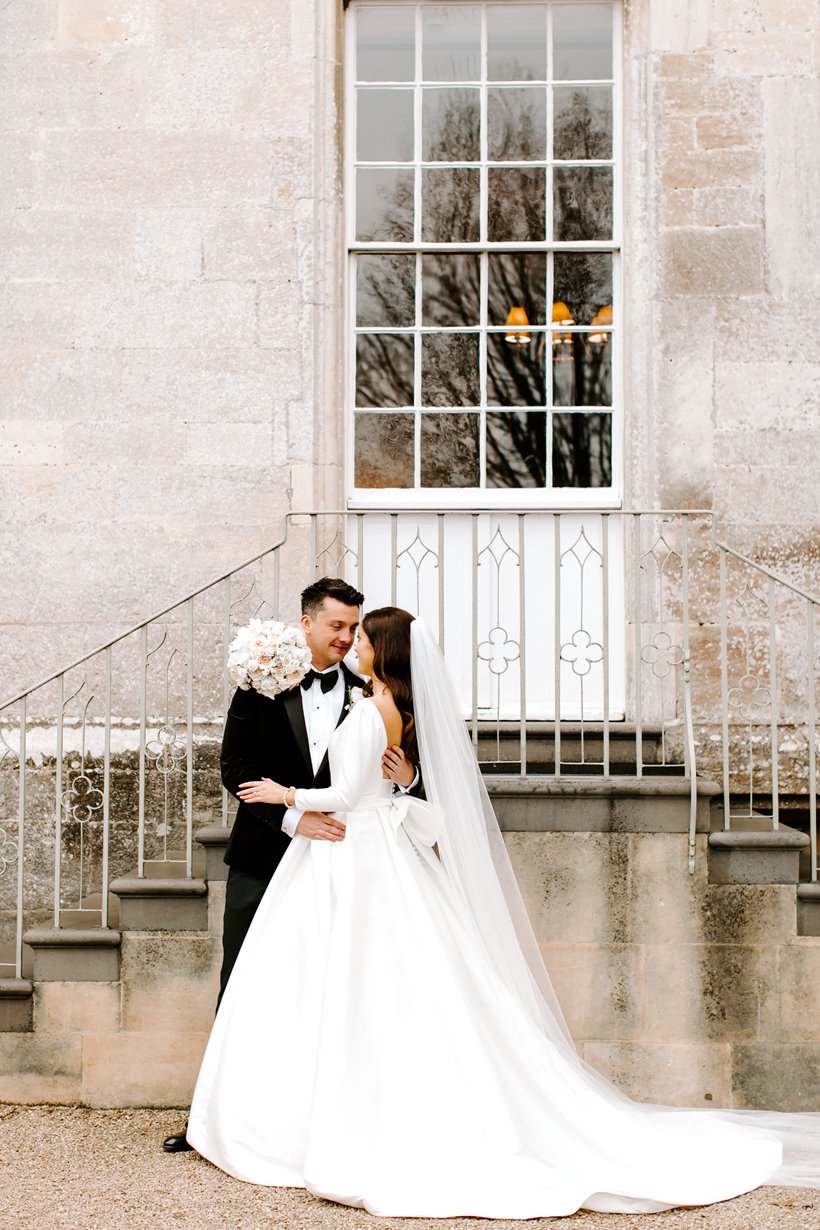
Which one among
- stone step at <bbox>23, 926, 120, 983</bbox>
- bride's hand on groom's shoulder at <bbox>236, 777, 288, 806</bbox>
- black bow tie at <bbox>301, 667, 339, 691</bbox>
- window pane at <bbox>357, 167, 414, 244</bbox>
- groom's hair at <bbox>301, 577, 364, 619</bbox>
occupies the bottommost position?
stone step at <bbox>23, 926, 120, 983</bbox>

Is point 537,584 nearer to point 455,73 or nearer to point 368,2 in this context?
point 455,73

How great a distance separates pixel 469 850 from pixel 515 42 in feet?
14.2

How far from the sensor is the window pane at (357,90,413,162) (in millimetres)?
6578

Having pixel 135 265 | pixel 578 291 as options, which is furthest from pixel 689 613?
pixel 135 265

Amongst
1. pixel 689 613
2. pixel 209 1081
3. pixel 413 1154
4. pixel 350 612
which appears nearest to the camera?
pixel 413 1154

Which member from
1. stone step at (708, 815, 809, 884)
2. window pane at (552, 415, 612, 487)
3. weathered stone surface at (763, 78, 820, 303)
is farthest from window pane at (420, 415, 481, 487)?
stone step at (708, 815, 809, 884)

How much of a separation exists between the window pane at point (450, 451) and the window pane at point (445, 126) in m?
1.33

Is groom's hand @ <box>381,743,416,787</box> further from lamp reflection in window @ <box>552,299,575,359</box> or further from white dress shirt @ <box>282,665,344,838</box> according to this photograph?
lamp reflection in window @ <box>552,299,575,359</box>

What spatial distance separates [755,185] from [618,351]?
3.31ft

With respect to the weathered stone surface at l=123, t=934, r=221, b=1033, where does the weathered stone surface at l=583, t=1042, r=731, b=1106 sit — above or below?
below

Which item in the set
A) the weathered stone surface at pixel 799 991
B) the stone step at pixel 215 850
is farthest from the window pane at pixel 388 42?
the weathered stone surface at pixel 799 991

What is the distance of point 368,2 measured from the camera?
21.5ft

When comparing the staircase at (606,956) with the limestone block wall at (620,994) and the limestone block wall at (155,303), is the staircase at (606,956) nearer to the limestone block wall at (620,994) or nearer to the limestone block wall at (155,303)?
the limestone block wall at (620,994)

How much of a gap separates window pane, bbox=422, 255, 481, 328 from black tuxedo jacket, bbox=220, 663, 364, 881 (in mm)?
2803
